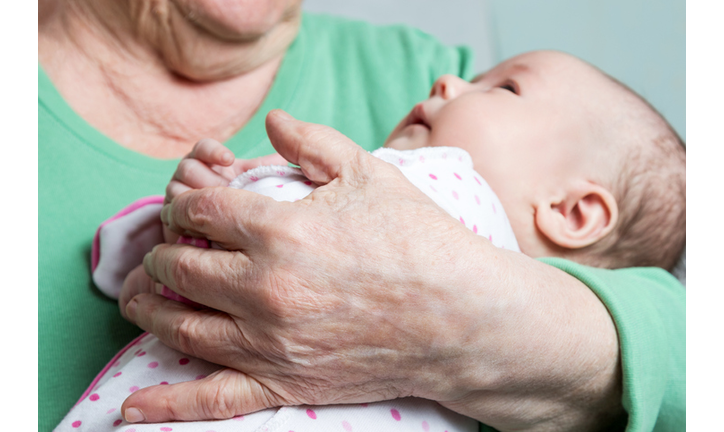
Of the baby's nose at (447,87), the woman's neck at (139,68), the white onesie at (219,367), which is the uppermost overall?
the woman's neck at (139,68)

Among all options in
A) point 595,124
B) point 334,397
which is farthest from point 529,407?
point 595,124

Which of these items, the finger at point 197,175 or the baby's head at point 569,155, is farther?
the baby's head at point 569,155

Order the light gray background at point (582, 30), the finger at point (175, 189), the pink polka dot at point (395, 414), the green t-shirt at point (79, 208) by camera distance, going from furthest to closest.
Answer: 1. the light gray background at point (582, 30)
2. the green t-shirt at point (79, 208)
3. the finger at point (175, 189)
4. the pink polka dot at point (395, 414)

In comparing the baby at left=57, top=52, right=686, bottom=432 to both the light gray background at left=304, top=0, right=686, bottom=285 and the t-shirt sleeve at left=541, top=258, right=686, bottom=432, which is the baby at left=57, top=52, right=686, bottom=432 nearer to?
the t-shirt sleeve at left=541, top=258, right=686, bottom=432

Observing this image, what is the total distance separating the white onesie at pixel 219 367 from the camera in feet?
2.27

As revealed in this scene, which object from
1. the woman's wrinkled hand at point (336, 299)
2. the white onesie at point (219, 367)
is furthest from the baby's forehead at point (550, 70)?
the woman's wrinkled hand at point (336, 299)

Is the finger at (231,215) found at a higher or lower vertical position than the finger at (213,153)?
lower

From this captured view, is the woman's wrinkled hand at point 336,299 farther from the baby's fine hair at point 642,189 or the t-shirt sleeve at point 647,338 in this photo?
the baby's fine hair at point 642,189

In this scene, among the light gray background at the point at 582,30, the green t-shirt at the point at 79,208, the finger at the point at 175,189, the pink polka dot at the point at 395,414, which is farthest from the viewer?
the light gray background at the point at 582,30

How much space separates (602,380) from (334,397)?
1.50 ft

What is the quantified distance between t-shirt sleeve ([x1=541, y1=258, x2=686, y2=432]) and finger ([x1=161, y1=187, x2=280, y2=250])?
54 cm

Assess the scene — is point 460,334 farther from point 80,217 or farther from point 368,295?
point 80,217

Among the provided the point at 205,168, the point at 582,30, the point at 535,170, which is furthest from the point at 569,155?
the point at 582,30

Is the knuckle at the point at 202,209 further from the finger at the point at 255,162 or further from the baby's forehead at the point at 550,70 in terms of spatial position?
the baby's forehead at the point at 550,70
